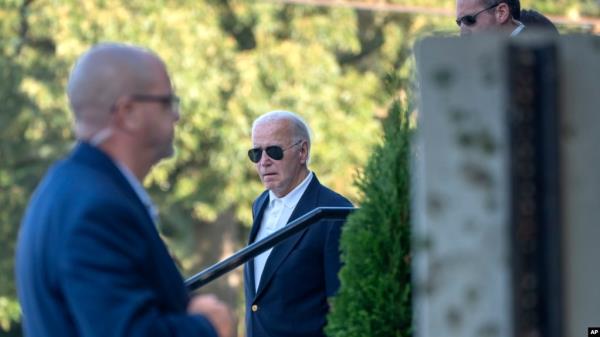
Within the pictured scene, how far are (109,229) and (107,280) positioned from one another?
13 centimetres

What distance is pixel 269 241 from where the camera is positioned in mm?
5156

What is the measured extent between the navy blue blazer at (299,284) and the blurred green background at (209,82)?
11716 millimetres

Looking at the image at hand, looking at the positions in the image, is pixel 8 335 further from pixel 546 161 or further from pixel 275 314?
pixel 546 161

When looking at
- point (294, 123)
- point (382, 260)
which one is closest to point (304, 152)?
point (294, 123)

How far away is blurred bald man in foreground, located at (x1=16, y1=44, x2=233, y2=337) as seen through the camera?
3.39m

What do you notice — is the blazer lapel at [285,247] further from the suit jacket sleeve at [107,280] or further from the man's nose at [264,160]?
the suit jacket sleeve at [107,280]

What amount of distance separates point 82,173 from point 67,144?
15.8m

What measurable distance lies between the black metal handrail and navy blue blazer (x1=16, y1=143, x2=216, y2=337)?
1.47 metres

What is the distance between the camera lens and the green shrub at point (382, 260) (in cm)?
398

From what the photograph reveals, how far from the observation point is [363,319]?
4.00 meters

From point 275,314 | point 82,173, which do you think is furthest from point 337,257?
point 82,173

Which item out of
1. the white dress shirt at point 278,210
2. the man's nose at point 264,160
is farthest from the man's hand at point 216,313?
the man's nose at point 264,160

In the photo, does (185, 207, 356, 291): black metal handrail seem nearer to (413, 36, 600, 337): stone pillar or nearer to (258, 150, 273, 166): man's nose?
(258, 150, 273, 166): man's nose

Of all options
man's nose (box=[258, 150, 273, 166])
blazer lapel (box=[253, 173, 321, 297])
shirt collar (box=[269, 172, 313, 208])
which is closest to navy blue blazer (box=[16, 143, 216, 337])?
blazer lapel (box=[253, 173, 321, 297])
